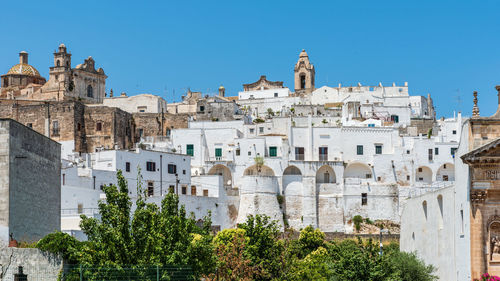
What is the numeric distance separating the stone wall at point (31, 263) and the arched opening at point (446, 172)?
52381mm

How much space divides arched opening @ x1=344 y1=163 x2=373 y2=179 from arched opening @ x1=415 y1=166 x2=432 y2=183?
4569 millimetres

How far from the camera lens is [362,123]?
81.1 metres

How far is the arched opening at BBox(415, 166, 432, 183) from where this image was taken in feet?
249

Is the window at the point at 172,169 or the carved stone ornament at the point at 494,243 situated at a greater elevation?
the window at the point at 172,169

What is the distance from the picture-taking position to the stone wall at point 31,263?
28.8 meters

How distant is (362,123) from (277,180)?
11.9 m

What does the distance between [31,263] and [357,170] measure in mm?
51751

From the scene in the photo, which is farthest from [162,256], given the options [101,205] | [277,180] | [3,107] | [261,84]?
[261,84]

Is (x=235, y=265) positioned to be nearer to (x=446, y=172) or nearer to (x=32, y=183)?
(x=32, y=183)

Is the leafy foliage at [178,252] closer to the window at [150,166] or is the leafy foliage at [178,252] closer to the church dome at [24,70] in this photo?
the window at [150,166]

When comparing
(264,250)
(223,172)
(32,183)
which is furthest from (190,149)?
(32,183)

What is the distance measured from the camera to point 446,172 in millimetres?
76062

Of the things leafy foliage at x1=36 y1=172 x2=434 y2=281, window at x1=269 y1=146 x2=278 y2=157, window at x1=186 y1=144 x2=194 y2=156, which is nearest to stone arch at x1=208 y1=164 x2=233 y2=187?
A: window at x1=186 y1=144 x2=194 y2=156

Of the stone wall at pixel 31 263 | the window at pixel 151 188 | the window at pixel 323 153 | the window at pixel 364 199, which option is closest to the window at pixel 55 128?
the window at pixel 151 188
